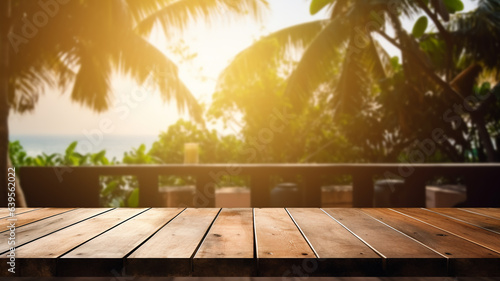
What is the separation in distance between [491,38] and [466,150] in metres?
2.35

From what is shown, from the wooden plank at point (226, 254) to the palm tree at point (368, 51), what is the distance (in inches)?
167

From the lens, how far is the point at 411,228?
110 centimetres

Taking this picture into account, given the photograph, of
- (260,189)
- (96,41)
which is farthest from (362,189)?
(96,41)

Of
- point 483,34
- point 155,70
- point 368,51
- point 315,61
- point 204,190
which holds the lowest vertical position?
point 204,190

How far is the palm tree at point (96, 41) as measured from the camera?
4031 millimetres

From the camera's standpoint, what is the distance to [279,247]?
34.7 inches

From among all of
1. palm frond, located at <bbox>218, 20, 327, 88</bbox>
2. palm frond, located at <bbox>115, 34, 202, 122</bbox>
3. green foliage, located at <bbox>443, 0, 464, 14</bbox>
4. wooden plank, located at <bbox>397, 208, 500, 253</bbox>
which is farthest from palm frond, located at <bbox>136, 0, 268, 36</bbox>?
wooden plank, located at <bbox>397, 208, 500, 253</bbox>

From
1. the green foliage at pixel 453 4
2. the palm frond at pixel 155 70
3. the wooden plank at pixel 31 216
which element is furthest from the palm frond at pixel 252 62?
the wooden plank at pixel 31 216

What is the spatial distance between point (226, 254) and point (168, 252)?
0.13m

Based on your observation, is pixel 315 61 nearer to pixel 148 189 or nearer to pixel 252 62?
pixel 252 62

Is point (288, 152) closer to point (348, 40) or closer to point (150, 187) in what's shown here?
point (348, 40)

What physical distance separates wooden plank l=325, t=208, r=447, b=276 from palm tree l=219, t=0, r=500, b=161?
13.3ft

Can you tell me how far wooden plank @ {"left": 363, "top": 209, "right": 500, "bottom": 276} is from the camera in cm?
81

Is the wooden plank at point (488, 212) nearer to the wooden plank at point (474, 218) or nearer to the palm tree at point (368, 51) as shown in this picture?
the wooden plank at point (474, 218)
